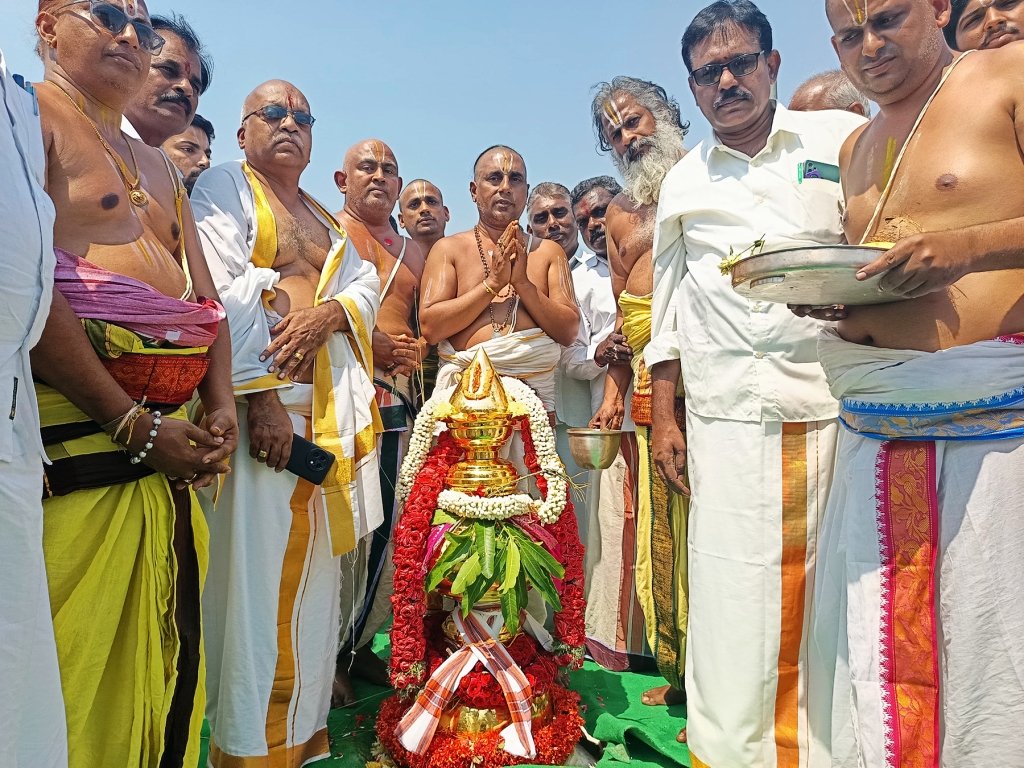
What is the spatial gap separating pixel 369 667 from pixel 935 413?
3.25 metres

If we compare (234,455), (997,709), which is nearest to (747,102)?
(997,709)

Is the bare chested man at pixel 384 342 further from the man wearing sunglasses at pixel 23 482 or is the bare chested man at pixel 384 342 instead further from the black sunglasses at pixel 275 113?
the man wearing sunglasses at pixel 23 482

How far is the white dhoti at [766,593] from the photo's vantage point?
2.76 meters

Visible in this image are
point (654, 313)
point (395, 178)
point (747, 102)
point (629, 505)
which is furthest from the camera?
point (395, 178)

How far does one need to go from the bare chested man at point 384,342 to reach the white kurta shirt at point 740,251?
1.53 meters

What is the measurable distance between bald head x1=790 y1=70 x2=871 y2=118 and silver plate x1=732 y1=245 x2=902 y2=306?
2.88 m

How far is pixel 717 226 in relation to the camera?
119 inches

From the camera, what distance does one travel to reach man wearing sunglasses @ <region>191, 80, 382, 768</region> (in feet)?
9.55

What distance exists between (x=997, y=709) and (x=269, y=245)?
3.01 metres

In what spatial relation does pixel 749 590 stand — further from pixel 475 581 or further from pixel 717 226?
pixel 717 226

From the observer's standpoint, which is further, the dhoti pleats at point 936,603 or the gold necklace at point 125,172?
the gold necklace at point 125,172

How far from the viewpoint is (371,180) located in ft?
15.5

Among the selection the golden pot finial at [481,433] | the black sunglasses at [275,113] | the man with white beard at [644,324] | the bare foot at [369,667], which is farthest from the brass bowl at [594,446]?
the black sunglasses at [275,113]

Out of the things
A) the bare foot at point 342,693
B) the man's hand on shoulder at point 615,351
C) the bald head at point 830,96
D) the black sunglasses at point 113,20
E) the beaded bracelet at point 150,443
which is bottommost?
the bare foot at point 342,693
